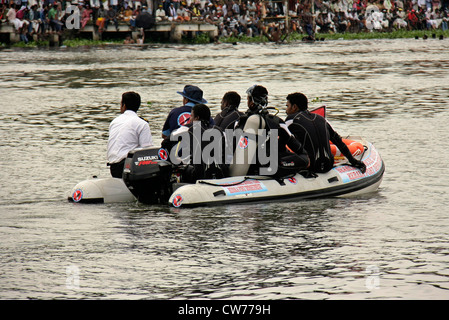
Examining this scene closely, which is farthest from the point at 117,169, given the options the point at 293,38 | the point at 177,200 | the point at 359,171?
the point at 293,38

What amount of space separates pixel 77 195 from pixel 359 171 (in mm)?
3742

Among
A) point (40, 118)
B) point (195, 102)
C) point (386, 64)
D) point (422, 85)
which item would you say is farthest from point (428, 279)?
point (386, 64)

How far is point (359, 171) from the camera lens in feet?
38.9

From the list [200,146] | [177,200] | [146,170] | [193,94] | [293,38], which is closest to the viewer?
[146,170]

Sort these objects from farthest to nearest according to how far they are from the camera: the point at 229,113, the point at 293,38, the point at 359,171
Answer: the point at 293,38
the point at 359,171
the point at 229,113

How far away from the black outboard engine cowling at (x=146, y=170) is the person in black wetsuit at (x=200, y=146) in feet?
1.07

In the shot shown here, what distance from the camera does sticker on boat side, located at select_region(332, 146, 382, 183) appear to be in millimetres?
11672

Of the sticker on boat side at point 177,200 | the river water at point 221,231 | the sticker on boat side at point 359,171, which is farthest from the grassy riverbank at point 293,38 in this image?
the sticker on boat side at point 177,200

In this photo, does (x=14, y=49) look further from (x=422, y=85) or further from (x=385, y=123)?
(x=385, y=123)

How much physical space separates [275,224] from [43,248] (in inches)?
102

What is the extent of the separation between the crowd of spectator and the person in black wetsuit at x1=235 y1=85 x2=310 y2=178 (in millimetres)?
40164

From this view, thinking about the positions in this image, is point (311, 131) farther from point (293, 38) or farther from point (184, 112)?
point (293, 38)

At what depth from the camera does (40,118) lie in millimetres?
21125

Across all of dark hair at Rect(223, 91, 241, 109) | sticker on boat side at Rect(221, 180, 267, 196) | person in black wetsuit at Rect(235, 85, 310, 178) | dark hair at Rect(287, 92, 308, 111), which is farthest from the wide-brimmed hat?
sticker on boat side at Rect(221, 180, 267, 196)
